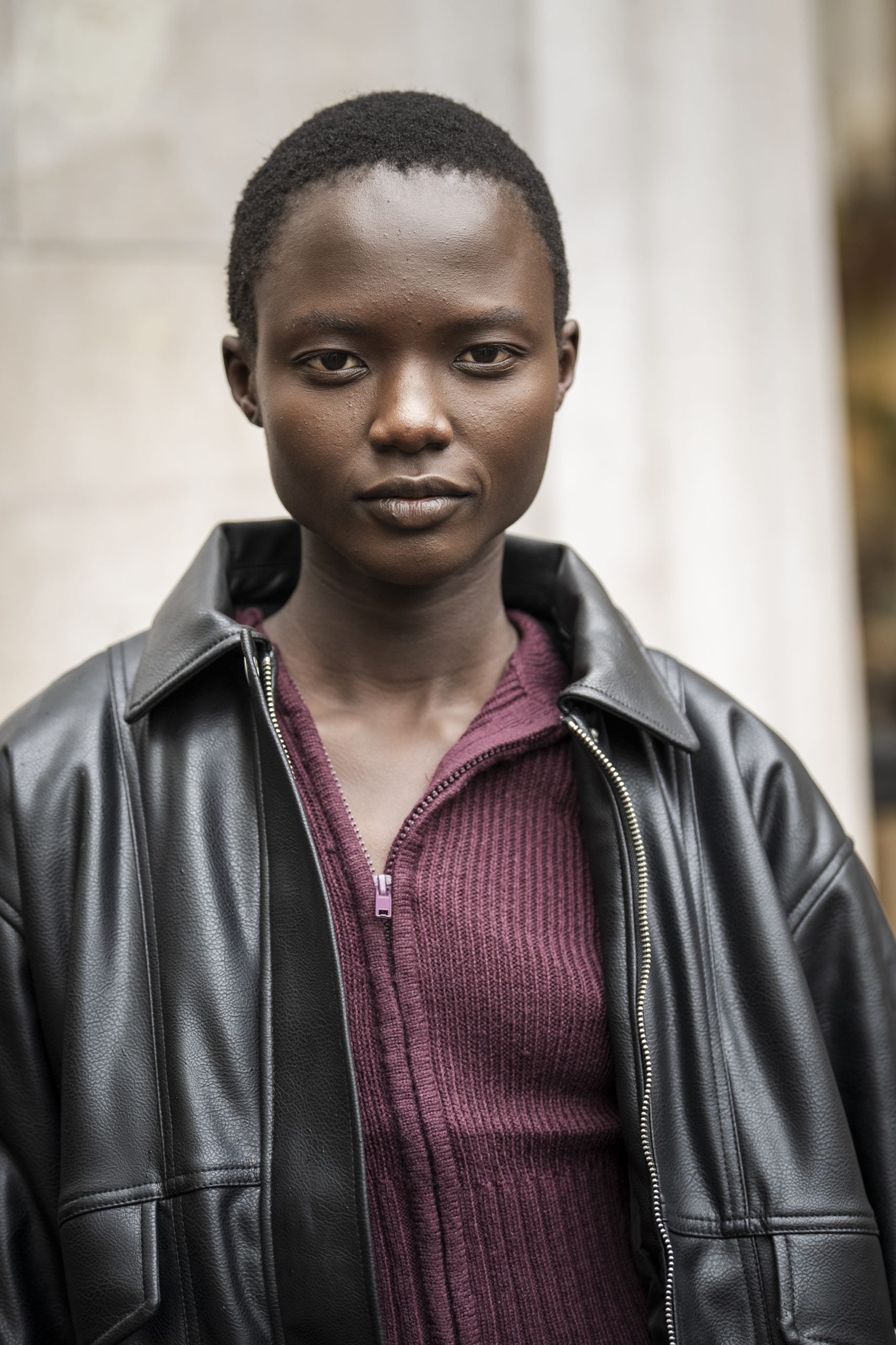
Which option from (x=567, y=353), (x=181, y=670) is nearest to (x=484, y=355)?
(x=567, y=353)

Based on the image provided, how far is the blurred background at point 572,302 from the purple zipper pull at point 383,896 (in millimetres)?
1451

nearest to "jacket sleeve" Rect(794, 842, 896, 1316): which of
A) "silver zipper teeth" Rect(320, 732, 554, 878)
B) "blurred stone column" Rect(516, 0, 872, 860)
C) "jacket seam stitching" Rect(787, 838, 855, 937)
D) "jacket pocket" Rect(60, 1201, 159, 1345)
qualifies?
"jacket seam stitching" Rect(787, 838, 855, 937)

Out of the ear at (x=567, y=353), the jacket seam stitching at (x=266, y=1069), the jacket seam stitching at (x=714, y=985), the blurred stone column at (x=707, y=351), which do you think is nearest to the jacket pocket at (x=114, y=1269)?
the jacket seam stitching at (x=266, y=1069)

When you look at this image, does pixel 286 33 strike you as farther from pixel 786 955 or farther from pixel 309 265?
pixel 786 955

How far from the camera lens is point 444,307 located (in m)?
1.44

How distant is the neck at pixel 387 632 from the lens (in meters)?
1.66

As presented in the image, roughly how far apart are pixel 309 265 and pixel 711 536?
170 cm

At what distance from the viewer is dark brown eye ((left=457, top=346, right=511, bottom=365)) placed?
4.86 ft

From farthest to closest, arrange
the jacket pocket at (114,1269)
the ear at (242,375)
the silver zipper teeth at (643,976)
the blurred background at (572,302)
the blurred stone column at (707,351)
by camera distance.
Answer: the blurred stone column at (707,351), the blurred background at (572,302), the ear at (242,375), the silver zipper teeth at (643,976), the jacket pocket at (114,1269)

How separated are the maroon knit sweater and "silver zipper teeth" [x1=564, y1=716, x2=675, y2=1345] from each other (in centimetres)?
6

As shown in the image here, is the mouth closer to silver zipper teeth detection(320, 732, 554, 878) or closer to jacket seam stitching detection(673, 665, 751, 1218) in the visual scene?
silver zipper teeth detection(320, 732, 554, 878)

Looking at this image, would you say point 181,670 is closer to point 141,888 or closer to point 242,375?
point 141,888

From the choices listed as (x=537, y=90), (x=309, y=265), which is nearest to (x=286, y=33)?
(x=537, y=90)

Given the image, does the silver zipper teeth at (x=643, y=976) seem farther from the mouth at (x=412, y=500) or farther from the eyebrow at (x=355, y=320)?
the eyebrow at (x=355, y=320)
